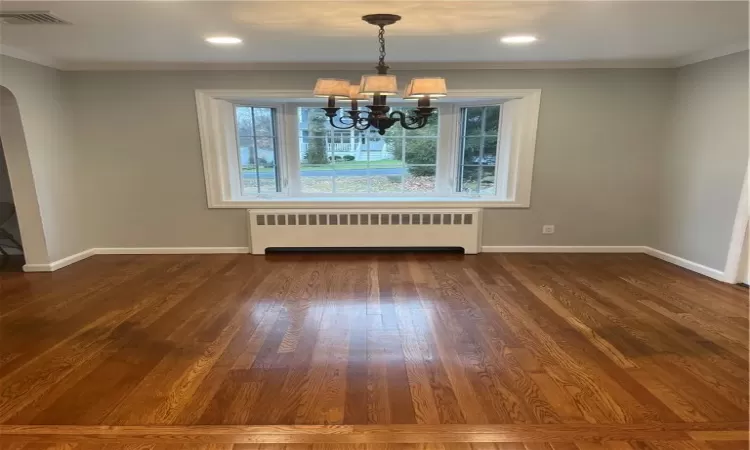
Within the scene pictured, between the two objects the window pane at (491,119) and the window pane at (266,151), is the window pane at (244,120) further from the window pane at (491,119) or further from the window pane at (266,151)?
the window pane at (491,119)

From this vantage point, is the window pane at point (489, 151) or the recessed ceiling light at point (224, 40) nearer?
the recessed ceiling light at point (224, 40)

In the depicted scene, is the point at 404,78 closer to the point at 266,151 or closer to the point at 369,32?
the point at 369,32

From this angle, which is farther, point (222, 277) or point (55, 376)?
point (222, 277)

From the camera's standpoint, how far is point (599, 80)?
4316 millimetres

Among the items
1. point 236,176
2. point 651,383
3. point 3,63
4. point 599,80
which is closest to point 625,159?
point 599,80

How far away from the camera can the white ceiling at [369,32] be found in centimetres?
237

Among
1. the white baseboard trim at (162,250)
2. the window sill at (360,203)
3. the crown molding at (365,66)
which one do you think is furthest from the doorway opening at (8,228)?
the window sill at (360,203)

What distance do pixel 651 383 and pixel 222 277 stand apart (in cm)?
342

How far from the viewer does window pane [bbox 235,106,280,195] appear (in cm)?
480

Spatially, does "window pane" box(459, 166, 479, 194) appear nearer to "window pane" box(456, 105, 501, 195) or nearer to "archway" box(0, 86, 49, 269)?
"window pane" box(456, 105, 501, 195)

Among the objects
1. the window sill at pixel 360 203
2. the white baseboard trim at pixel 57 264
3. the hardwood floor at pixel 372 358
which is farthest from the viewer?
the window sill at pixel 360 203

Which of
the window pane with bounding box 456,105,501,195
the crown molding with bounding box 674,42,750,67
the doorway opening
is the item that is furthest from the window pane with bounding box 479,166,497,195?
the doorway opening

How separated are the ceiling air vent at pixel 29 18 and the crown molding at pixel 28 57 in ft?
3.28

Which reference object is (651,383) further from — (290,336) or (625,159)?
(625,159)
